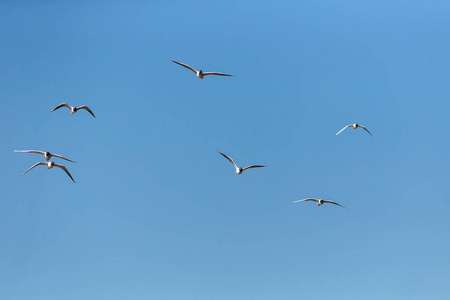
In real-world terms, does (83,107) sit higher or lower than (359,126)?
lower

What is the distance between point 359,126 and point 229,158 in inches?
673

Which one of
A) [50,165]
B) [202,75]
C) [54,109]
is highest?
[202,75]

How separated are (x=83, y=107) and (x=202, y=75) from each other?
10.2 m

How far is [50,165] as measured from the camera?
46.8m

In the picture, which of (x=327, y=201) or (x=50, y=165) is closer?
(x=50, y=165)

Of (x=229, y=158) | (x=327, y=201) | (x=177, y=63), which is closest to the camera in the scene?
(x=177, y=63)

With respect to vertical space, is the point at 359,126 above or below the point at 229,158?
above

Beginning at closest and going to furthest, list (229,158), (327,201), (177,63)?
(177,63) < (229,158) < (327,201)

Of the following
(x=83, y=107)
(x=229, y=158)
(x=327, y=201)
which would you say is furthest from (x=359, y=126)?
(x=83, y=107)

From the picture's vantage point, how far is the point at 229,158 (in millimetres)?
47406

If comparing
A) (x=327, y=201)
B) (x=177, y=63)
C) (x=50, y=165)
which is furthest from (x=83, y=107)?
(x=327, y=201)

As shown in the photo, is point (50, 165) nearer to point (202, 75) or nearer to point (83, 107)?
point (83, 107)

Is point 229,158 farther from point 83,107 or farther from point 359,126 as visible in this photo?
point 359,126

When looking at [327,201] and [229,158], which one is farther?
[327,201]
